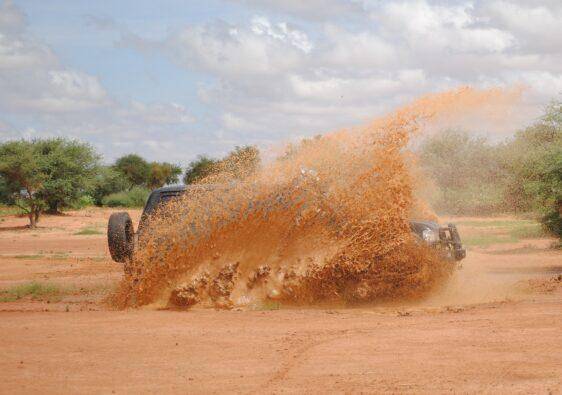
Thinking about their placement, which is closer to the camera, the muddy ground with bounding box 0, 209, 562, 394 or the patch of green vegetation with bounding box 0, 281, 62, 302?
the muddy ground with bounding box 0, 209, 562, 394

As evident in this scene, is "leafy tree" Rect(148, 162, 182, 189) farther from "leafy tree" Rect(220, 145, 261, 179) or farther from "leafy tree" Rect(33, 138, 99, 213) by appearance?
"leafy tree" Rect(220, 145, 261, 179)

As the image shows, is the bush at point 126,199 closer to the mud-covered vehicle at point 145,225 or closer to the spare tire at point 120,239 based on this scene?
the mud-covered vehicle at point 145,225

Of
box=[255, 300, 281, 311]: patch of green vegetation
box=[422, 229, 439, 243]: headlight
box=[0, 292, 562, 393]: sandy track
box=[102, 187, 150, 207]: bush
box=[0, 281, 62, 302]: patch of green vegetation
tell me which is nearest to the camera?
box=[0, 292, 562, 393]: sandy track

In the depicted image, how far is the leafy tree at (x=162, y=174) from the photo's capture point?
9094 cm

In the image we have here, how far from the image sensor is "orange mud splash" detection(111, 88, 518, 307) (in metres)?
11.2

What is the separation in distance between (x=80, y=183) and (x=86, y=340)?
40373 millimetres

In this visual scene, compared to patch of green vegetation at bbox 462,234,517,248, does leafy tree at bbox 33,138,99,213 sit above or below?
above

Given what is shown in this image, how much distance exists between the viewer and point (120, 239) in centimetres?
1145

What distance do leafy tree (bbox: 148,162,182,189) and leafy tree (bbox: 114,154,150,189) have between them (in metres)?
0.60

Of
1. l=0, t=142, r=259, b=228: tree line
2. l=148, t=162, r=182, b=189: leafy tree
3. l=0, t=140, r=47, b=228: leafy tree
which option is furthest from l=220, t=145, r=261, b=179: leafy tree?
l=148, t=162, r=182, b=189: leafy tree

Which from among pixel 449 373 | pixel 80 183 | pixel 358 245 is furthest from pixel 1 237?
pixel 449 373

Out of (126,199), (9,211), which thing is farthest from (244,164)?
(126,199)

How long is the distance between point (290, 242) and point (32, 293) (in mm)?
5337

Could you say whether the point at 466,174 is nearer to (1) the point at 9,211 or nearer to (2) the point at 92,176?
(2) the point at 92,176
